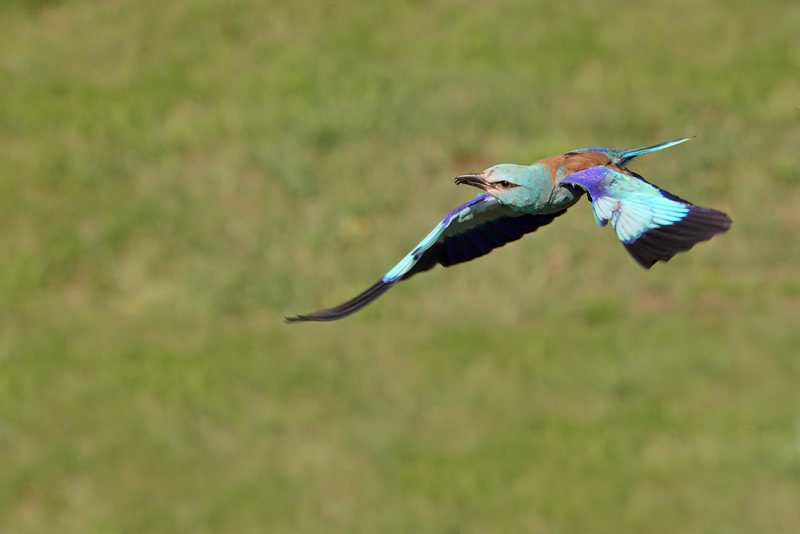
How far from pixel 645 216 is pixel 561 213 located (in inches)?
54.8

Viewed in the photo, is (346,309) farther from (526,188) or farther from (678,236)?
(678,236)

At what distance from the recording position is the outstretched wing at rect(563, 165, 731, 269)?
716 centimetres

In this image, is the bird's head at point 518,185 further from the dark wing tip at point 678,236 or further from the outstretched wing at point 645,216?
the dark wing tip at point 678,236

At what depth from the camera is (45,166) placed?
17.1 m

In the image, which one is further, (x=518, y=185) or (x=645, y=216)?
(x=518, y=185)

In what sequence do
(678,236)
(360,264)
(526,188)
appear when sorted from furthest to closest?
(360,264) → (526,188) → (678,236)

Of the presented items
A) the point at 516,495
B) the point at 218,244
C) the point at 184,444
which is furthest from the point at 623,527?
the point at 218,244

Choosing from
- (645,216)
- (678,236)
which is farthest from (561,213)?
(678,236)

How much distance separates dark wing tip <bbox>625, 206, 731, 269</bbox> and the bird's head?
3.69 ft

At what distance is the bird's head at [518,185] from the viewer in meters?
8.38

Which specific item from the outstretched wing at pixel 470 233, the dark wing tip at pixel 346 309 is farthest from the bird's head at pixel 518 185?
the dark wing tip at pixel 346 309

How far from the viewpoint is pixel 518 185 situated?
8.39 metres

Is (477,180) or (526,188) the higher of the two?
(477,180)

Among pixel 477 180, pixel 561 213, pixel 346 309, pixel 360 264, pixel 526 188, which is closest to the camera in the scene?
pixel 346 309
